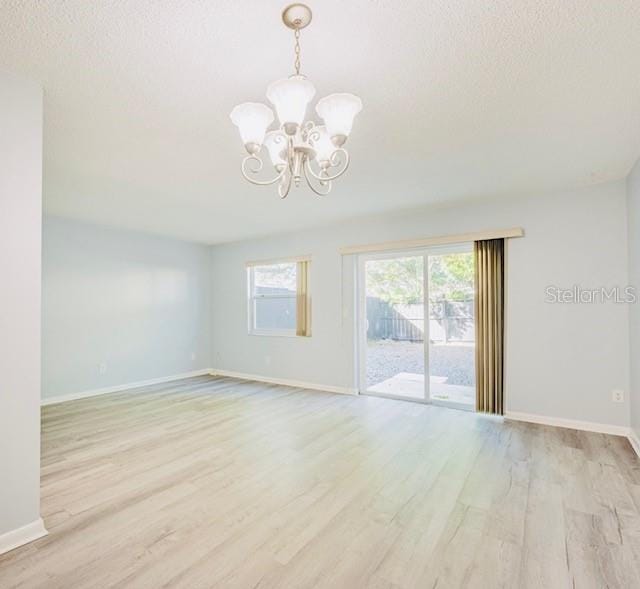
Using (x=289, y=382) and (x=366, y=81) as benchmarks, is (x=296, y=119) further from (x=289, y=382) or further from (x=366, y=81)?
(x=289, y=382)

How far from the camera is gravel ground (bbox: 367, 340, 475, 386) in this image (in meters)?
4.31

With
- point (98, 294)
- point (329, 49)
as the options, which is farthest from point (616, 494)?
point (98, 294)

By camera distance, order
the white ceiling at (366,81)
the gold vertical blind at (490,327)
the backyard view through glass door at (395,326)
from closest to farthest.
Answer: the white ceiling at (366,81) < the gold vertical blind at (490,327) < the backyard view through glass door at (395,326)

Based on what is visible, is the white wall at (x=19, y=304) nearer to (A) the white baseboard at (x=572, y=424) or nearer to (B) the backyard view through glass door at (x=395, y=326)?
(B) the backyard view through glass door at (x=395, y=326)

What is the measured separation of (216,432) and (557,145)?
384 cm

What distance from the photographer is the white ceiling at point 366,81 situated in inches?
57.4

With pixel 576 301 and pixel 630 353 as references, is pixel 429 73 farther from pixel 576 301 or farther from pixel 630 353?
pixel 630 353

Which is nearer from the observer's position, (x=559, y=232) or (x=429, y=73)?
(x=429, y=73)

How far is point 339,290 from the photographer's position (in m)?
5.20

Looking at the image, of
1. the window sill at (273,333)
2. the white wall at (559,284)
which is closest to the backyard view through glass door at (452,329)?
the white wall at (559,284)

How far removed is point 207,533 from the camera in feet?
6.47

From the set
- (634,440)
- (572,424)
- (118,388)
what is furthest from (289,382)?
(634,440)

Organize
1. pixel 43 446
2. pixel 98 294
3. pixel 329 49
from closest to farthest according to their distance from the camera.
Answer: pixel 329 49, pixel 43 446, pixel 98 294

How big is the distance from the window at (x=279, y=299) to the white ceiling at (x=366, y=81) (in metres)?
2.39
